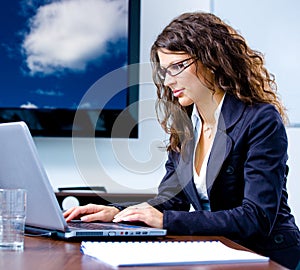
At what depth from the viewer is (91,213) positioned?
1499 millimetres

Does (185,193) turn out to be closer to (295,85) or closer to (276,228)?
(276,228)

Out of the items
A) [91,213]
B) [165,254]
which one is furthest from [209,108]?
[165,254]

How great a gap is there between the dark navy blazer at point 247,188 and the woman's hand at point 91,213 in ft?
0.44

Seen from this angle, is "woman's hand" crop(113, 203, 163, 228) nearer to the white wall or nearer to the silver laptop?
the silver laptop

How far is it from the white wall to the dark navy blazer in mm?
1106

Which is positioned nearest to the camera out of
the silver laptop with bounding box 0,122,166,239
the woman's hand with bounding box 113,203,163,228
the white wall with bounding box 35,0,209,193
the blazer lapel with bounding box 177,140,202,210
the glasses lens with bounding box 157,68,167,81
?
the silver laptop with bounding box 0,122,166,239

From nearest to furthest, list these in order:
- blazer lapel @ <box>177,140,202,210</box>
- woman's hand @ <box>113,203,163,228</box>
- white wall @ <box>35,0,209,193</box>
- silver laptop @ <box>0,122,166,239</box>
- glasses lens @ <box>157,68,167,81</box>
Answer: silver laptop @ <box>0,122,166,239</box> < woman's hand @ <box>113,203,163,228</box> < blazer lapel @ <box>177,140,202,210</box> < glasses lens @ <box>157,68,167,81</box> < white wall @ <box>35,0,209,193</box>

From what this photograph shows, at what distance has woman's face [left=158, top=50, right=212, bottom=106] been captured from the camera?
178 centimetres

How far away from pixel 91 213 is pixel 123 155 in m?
1.41

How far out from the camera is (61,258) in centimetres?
101

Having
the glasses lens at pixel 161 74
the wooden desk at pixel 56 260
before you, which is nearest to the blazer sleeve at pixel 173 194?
the glasses lens at pixel 161 74

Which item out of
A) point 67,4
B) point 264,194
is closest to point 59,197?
point 67,4

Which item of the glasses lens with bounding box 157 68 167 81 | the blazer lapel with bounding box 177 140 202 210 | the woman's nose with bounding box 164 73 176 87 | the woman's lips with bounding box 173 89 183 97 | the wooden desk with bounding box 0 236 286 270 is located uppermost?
the glasses lens with bounding box 157 68 167 81

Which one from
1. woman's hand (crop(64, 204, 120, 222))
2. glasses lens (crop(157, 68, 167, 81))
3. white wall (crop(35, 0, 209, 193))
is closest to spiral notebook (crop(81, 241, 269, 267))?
woman's hand (crop(64, 204, 120, 222))
